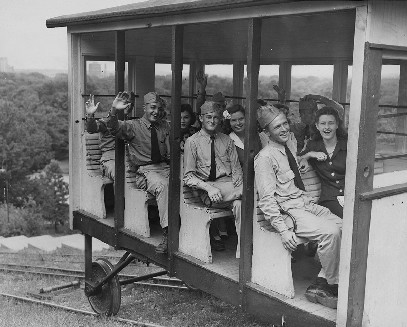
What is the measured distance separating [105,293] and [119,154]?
2199 mm

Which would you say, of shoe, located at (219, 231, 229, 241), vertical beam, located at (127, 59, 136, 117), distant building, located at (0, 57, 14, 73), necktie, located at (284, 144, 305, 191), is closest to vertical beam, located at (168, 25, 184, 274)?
shoe, located at (219, 231, 229, 241)

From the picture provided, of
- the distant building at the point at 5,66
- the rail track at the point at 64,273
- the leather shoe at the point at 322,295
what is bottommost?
the rail track at the point at 64,273

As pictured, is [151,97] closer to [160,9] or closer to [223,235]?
[160,9]

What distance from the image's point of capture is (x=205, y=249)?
552cm

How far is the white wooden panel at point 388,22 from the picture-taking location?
3.80m

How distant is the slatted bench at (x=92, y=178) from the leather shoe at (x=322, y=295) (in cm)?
359

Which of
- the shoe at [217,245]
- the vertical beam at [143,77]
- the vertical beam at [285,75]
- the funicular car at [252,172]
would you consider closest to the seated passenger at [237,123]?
the funicular car at [252,172]

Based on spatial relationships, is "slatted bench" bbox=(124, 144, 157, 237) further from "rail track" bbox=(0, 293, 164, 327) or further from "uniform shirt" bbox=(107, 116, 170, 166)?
"rail track" bbox=(0, 293, 164, 327)

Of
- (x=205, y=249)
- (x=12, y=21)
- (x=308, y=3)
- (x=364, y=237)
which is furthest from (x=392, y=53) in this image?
(x=12, y=21)

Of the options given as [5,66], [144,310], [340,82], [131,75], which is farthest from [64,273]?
[5,66]

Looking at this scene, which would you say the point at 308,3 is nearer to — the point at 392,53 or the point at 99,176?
the point at 392,53

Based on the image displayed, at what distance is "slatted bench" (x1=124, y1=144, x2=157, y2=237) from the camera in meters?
6.56

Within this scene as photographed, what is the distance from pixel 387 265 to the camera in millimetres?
4258

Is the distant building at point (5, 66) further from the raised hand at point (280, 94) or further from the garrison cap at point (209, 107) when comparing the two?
the garrison cap at point (209, 107)
